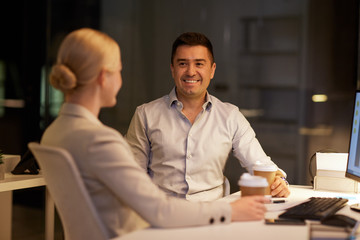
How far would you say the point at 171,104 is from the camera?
9.80 ft

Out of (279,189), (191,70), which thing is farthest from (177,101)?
(279,189)

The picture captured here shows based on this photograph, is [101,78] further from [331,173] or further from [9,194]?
[9,194]

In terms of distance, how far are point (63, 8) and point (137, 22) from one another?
97cm

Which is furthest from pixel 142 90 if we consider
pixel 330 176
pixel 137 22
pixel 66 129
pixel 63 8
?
pixel 66 129

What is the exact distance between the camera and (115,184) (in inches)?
62.9

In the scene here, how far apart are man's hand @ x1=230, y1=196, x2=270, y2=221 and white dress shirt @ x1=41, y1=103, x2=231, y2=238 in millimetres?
40

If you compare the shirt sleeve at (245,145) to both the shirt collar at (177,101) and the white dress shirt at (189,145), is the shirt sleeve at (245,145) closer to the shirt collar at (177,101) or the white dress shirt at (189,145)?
the white dress shirt at (189,145)

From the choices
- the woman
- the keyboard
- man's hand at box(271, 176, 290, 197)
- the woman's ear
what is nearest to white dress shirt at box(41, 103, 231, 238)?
the woman

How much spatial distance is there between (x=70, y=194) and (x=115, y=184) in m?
0.16

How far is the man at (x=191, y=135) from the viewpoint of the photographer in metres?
2.86

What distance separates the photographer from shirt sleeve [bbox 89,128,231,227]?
1591mm

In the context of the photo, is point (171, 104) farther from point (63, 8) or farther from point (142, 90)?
point (63, 8)

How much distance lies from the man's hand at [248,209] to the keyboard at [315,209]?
13 cm

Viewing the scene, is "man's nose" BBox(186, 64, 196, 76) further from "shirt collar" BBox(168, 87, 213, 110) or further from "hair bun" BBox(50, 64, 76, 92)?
"hair bun" BBox(50, 64, 76, 92)
